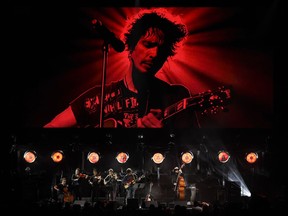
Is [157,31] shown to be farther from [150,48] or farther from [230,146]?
[230,146]

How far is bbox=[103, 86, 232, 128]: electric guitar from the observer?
67.2ft

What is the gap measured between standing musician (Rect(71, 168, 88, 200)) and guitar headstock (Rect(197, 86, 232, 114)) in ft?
18.5

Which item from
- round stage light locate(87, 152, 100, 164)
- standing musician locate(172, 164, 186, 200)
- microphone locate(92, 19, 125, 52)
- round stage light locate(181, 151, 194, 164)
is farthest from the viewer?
round stage light locate(87, 152, 100, 164)

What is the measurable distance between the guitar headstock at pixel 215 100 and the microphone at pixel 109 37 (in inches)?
151

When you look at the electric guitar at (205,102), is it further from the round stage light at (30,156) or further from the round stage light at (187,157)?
the round stage light at (30,156)

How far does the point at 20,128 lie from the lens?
68.8 feet

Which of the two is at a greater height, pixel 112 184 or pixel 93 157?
pixel 93 157

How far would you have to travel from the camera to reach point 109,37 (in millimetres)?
19469

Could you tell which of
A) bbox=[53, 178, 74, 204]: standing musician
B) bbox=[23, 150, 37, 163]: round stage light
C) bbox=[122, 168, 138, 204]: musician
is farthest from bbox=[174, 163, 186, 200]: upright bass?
bbox=[23, 150, 37, 163]: round stage light

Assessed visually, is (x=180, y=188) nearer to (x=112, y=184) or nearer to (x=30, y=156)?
(x=112, y=184)

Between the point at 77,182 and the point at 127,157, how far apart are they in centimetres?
235

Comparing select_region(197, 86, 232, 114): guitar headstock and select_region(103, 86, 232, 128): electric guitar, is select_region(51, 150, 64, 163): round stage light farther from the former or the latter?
select_region(197, 86, 232, 114): guitar headstock

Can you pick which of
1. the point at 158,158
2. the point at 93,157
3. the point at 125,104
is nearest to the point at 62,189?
the point at 93,157

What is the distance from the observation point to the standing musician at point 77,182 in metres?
20.7
